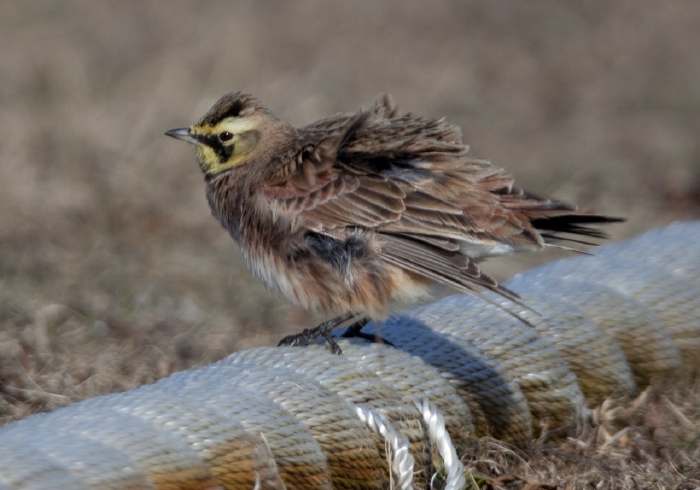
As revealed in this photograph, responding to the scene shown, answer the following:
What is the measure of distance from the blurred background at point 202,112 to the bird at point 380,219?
1.01 metres

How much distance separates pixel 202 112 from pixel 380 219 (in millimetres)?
5194

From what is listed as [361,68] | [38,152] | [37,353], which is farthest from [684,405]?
[361,68]

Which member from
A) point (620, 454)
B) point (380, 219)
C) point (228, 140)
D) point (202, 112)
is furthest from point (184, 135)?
point (202, 112)

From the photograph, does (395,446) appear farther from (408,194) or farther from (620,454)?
(408,194)

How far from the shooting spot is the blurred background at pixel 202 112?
20.3 feet

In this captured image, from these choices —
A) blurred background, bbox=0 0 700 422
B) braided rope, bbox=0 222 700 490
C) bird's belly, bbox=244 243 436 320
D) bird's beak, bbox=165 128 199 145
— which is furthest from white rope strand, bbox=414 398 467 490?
bird's beak, bbox=165 128 199 145

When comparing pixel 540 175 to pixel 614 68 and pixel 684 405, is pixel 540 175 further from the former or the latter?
pixel 684 405

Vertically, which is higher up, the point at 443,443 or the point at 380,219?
the point at 380,219

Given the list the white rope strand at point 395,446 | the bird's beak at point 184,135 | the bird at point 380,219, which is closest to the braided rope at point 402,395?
the white rope strand at point 395,446

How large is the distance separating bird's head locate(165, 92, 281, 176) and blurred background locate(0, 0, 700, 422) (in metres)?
1.06

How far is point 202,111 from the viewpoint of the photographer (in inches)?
378

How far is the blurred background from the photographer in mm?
6184

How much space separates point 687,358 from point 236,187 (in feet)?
7.44

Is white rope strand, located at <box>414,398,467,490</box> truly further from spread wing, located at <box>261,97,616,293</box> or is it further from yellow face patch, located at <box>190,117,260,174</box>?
yellow face patch, located at <box>190,117,260,174</box>
